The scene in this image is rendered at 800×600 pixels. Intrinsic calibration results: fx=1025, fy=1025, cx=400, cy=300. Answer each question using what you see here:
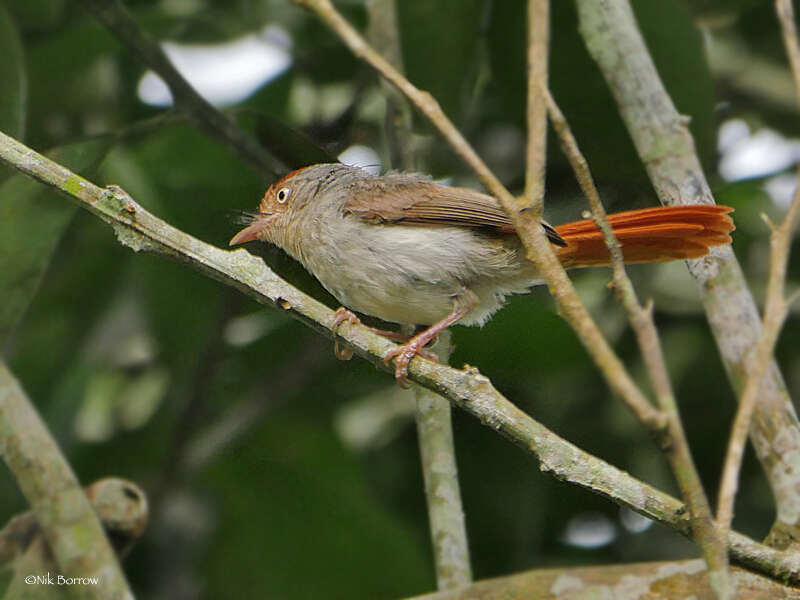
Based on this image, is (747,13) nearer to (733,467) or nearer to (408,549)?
(408,549)

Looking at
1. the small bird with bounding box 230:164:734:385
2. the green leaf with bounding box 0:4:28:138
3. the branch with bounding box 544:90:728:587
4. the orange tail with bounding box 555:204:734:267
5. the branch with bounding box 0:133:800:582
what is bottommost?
the branch with bounding box 544:90:728:587

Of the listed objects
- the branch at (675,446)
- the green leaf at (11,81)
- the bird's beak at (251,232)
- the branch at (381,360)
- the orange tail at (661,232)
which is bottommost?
the branch at (675,446)

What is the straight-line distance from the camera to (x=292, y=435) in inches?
164

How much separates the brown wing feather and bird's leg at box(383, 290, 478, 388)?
239 millimetres

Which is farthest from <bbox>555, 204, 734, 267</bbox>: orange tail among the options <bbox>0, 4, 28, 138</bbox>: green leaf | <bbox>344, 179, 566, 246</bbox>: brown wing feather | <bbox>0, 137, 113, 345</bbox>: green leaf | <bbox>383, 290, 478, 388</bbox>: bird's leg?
<bbox>0, 4, 28, 138</bbox>: green leaf

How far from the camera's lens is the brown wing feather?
3.17m

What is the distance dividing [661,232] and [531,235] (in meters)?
1.01

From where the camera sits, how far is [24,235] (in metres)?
Answer: 3.18

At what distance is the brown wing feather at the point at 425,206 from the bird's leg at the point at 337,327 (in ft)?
1.23

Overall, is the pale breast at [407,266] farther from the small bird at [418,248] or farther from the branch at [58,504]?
the branch at [58,504]

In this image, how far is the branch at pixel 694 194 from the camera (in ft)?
8.71

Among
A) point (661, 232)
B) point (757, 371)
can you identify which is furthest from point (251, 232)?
point (757, 371)

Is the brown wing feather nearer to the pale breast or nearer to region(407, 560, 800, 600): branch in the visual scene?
the pale breast

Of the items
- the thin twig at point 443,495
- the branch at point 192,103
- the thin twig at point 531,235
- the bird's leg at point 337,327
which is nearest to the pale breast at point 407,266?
the bird's leg at point 337,327
